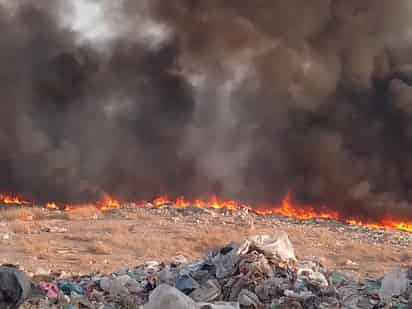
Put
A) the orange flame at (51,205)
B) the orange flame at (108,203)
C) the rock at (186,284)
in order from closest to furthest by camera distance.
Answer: the rock at (186,284) → the orange flame at (108,203) → the orange flame at (51,205)

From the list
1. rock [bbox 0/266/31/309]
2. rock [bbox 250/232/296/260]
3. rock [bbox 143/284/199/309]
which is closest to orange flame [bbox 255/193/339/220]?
rock [bbox 250/232/296/260]

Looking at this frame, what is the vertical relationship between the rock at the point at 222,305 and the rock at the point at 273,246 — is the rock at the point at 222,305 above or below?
below

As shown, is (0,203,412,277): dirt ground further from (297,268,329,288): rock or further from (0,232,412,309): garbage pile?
(297,268,329,288): rock

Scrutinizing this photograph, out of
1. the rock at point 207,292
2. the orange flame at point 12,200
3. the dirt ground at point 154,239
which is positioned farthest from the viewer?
the orange flame at point 12,200

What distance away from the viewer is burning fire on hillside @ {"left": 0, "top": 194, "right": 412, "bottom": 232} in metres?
17.5

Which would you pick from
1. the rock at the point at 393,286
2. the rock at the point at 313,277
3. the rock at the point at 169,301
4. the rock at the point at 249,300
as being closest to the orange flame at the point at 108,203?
the rock at the point at 313,277

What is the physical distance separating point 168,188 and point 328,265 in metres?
9.98

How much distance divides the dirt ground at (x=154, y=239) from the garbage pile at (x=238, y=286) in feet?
7.13

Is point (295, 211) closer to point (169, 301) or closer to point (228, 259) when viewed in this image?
point (228, 259)

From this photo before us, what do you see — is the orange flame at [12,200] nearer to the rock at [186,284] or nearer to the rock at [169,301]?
the rock at [186,284]

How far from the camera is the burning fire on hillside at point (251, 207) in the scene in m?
17.5

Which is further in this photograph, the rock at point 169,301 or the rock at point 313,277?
the rock at point 313,277

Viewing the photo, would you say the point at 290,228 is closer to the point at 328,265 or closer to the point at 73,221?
the point at 328,265

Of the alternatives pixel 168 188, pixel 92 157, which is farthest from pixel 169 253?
pixel 92 157
